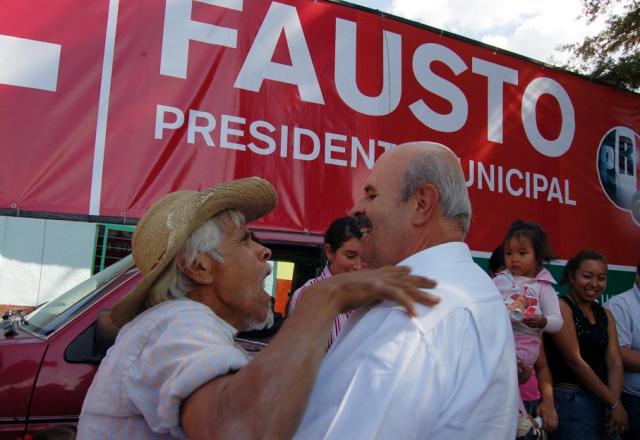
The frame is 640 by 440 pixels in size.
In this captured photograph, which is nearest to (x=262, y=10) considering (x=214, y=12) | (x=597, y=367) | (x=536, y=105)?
(x=214, y=12)

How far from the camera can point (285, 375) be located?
0.96 m

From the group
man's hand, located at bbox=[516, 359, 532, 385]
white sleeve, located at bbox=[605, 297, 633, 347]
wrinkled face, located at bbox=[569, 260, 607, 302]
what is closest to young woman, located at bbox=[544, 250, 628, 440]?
wrinkled face, located at bbox=[569, 260, 607, 302]

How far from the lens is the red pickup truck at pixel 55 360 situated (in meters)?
2.18

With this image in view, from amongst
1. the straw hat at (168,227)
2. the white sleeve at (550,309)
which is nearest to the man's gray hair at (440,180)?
the straw hat at (168,227)

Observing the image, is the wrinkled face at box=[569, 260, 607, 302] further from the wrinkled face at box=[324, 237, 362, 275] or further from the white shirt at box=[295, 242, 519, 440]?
the white shirt at box=[295, 242, 519, 440]

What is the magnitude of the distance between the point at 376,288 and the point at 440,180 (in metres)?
Answer: 0.33

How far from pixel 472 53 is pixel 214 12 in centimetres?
252

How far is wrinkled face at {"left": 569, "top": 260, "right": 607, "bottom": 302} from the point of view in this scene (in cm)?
332

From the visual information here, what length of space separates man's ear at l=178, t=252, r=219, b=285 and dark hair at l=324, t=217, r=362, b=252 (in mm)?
1719

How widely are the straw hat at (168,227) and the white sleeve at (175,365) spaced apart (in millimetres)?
→ 194

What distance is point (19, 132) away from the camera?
3689mm

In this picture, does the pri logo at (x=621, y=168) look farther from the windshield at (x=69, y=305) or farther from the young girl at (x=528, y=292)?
the windshield at (x=69, y=305)

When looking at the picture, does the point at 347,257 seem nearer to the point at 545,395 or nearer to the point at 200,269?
the point at 545,395

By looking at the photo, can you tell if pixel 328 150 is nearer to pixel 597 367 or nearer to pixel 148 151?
pixel 148 151
